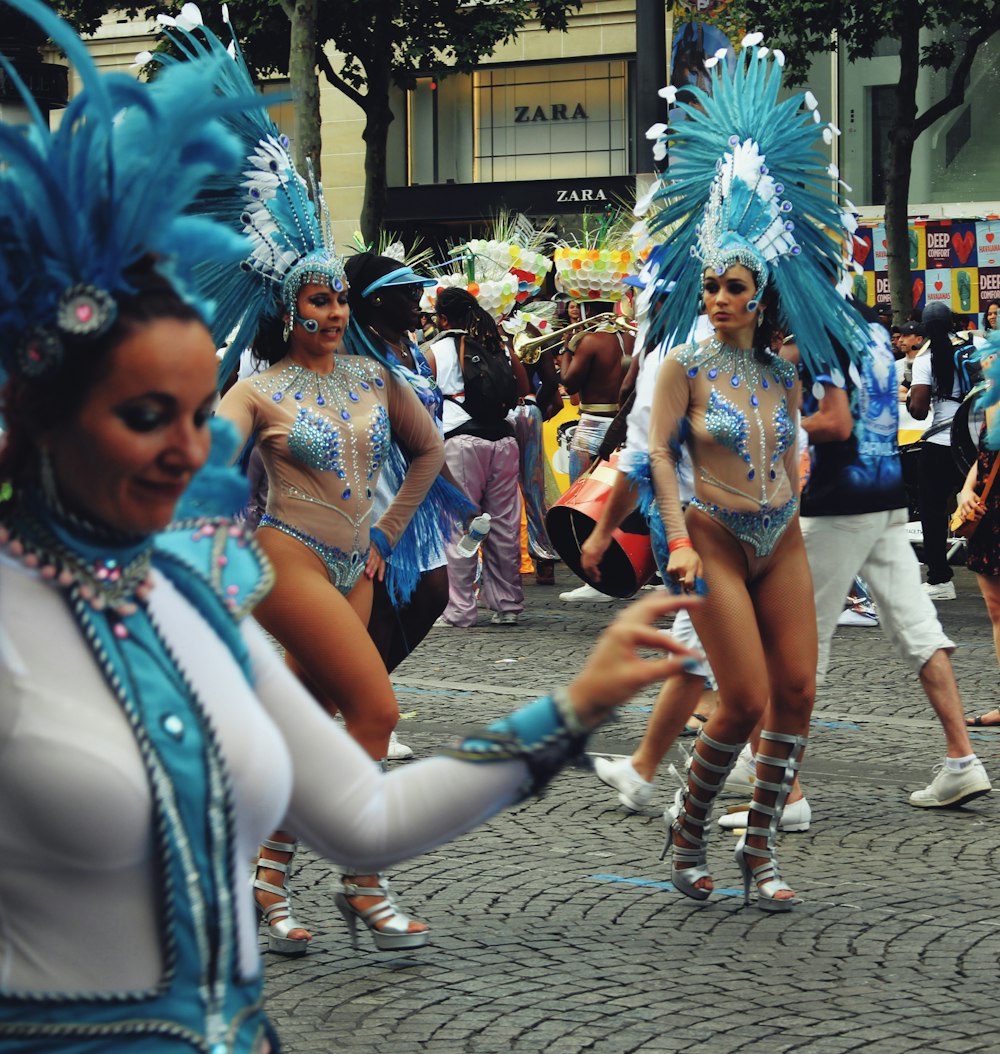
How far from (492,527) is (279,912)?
7.03m

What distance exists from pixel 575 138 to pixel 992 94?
7.01 meters

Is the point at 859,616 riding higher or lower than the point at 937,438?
lower

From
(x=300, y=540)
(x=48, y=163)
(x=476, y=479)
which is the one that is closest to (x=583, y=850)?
(x=300, y=540)

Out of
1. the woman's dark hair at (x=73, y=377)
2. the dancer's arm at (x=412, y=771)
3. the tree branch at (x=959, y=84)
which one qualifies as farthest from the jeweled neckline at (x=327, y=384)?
the tree branch at (x=959, y=84)

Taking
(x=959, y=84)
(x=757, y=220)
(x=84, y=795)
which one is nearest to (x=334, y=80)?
(x=959, y=84)

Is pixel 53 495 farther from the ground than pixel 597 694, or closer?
farther from the ground

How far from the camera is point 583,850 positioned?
598 cm

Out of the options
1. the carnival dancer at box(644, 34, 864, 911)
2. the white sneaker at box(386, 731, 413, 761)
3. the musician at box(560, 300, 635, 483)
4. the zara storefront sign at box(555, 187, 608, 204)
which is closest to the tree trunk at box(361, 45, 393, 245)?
the zara storefront sign at box(555, 187, 608, 204)

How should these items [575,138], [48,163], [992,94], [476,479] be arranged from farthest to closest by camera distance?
[575,138] < [992,94] < [476,479] < [48,163]

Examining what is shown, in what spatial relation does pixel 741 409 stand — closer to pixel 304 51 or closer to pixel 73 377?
pixel 73 377

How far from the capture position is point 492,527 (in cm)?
1187

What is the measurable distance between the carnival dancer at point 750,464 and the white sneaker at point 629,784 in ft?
3.40

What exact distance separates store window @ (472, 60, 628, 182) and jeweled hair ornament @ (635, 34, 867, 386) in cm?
2527

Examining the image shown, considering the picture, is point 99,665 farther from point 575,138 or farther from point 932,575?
point 575,138
